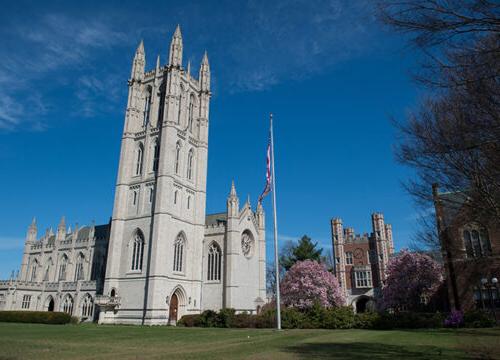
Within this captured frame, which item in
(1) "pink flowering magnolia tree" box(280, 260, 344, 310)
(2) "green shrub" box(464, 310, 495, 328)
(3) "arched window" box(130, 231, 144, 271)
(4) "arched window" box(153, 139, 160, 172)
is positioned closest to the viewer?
(2) "green shrub" box(464, 310, 495, 328)

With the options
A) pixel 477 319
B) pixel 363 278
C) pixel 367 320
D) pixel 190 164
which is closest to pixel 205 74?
pixel 190 164

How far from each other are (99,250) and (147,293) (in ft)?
51.9

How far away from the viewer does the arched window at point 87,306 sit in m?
46.2

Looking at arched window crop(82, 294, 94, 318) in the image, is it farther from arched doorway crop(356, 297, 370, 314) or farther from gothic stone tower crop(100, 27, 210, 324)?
arched doorway crop(356, 297, 370, 314)

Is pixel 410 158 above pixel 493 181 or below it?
above

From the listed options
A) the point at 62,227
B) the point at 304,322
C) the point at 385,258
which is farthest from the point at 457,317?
the point at 62,227

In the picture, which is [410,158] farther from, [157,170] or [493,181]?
[157,170]

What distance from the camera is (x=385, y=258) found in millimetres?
58094

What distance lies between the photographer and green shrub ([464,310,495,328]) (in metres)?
25.3

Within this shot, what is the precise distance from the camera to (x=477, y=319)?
2538 centimetres

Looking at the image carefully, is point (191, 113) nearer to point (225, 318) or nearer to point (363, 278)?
point (225, 318)

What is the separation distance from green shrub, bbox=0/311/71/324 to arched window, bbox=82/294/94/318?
17.9ft

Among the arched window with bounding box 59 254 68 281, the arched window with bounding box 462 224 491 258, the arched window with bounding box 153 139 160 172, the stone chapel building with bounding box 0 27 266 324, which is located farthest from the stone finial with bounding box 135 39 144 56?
the arched window with bounding box 462 224 491 258

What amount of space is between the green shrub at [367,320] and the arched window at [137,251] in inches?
958
